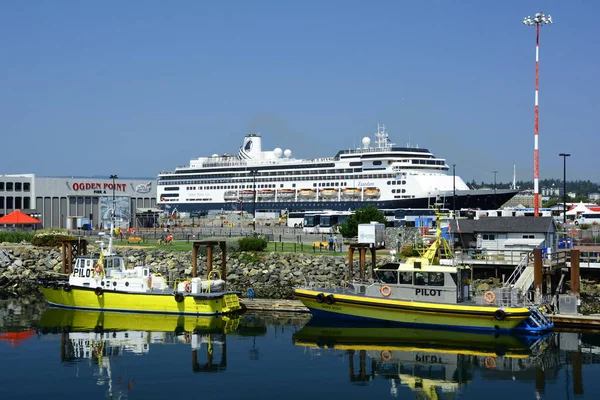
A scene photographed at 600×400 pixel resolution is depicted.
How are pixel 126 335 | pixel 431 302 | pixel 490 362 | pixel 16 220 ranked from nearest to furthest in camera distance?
pixel 490 362 → pixel 126 335 → pixel 431 302 → pixel 16 220

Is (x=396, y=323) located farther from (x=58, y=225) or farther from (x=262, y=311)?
(x=58, y=225)

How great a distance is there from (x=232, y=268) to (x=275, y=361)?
20741 millimetres

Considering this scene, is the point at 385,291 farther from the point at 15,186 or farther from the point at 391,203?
the point at 391,203

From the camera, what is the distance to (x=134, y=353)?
2623 centimetres

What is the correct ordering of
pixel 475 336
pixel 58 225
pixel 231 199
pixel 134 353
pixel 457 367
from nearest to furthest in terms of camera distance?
pixel 457 367 < pixel 134 353 < pixel 475 336 < pixel 58 225 < pixel 231 199

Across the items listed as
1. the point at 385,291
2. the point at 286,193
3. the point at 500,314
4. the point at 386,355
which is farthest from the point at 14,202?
the point at 500,314

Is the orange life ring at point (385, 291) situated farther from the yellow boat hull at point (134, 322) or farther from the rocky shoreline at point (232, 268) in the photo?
the rocky shoreline at point (232, 268)

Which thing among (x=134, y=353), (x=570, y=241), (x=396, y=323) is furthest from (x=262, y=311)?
(x=570, y=241)

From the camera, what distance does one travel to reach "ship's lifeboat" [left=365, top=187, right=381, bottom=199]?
363ft

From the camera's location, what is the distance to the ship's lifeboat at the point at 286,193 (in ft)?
397

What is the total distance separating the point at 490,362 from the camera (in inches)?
989

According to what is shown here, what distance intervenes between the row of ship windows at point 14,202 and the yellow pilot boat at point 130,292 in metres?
48.0

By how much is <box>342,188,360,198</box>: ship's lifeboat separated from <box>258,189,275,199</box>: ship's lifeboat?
1383cm

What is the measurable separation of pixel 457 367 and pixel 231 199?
106215mm
